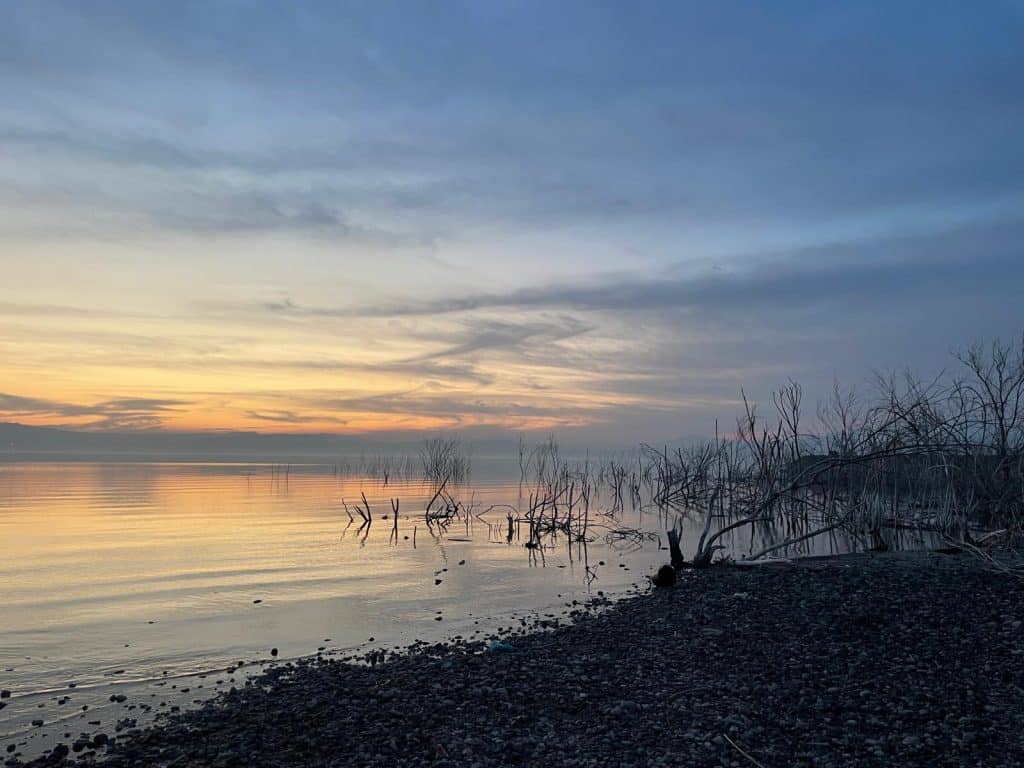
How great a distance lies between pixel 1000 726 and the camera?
6.65 meters

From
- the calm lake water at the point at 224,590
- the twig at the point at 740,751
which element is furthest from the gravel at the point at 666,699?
the calm lake water at the point at 224,590

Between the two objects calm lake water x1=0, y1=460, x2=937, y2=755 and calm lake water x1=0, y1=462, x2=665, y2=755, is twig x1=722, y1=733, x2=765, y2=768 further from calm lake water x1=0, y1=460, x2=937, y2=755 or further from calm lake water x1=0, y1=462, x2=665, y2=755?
calm lake water x1=0, y1=462, x2=665, y2=755

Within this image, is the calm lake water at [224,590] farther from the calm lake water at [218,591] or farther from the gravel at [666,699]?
the gravel at [666,699]

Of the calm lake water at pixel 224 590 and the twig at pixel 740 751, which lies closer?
the twig at pixel 740 751

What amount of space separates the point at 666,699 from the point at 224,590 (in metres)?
12.0

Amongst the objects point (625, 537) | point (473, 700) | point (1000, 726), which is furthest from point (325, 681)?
point (625, 537)

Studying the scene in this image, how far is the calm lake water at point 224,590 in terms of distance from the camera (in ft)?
34.0

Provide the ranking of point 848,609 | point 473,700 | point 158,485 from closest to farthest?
point 473,700, point 848,609, point 158,485

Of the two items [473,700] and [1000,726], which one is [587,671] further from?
[1000,726]

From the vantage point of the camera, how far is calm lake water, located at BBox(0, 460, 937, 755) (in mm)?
10359

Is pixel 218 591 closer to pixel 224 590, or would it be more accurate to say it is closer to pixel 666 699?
pixel 224 590

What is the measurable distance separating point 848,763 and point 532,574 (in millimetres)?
13106

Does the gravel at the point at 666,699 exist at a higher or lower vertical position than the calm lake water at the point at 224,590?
higher

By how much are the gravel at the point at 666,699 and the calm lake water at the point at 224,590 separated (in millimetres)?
1530
